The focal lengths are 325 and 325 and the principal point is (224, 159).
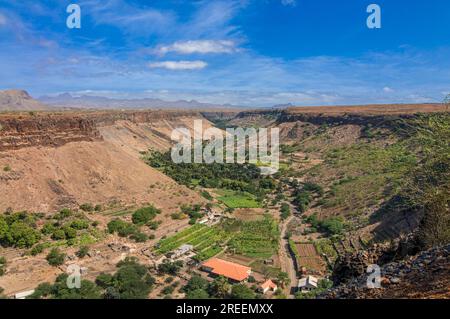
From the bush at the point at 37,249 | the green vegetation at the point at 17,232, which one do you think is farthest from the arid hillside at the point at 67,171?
the bush at the point at 37,249

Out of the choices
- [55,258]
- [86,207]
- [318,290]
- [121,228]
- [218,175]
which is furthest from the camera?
[218,175]

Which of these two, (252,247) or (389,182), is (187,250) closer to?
(252,247)

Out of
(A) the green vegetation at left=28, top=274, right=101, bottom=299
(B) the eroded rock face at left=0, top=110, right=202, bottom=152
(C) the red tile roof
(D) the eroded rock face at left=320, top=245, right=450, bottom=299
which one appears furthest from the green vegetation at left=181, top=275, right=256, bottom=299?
(B) the eroded rock face at left=0, top=110, right=202, bottom=152

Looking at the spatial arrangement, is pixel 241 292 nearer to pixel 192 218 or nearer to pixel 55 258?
pixel 55 258

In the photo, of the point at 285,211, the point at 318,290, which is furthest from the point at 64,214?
the point at 285,211

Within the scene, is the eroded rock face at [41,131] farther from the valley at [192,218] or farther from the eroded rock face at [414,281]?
the eroded rock face at [414,281]

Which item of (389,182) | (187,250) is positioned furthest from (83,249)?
(389,182)
